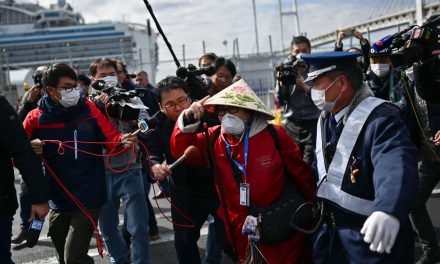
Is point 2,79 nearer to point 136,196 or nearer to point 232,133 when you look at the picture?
point 136,196

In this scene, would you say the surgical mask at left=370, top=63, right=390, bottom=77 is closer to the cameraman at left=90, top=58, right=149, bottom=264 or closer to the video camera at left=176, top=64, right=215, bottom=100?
the video camera at left=176, top=64, right=215, bottom=100

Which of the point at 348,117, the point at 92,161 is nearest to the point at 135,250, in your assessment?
the point at 92,161

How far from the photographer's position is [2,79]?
16188 millimetres

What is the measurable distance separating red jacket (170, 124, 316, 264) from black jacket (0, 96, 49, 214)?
1073 mm

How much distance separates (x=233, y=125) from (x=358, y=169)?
758mm

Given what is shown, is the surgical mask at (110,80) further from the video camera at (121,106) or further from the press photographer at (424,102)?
the press photographer at (424,102)

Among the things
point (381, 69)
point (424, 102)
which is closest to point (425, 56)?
point (424, 102)

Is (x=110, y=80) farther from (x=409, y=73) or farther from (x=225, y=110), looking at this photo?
(x=409, y=73)

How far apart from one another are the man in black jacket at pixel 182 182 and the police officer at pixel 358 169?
1.09 m

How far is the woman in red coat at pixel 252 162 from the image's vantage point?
8.59ft

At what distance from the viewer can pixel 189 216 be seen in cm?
338

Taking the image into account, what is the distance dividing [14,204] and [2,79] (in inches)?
584

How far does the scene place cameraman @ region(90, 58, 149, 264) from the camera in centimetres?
382

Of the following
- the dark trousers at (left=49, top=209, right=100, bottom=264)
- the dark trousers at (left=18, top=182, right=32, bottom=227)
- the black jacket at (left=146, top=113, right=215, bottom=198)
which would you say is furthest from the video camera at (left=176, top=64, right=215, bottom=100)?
the dark trousers at (left=18, top=182, right=32, bottom=227)
